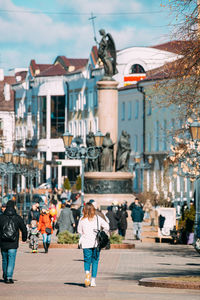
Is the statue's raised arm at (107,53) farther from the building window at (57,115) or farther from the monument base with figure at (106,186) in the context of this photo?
the building window at (57,115)

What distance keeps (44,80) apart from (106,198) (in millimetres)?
63055

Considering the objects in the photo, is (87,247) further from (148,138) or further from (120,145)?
(148,138)

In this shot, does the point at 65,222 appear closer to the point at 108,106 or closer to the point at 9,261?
the point at 9,261

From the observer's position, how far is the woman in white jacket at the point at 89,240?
58.7 feet

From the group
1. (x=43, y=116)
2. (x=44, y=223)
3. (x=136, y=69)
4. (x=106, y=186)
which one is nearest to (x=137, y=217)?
(x=44, y=223)

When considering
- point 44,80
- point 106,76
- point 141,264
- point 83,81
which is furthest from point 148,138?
point 141,264

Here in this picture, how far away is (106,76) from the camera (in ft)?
168

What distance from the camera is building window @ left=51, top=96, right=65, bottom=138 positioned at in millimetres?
110250

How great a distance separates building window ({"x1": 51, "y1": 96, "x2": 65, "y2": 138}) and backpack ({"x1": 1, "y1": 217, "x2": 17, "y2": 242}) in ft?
300

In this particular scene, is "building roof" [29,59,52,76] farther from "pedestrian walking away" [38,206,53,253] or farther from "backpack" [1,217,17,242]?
"backpack" [1,217,17,242]

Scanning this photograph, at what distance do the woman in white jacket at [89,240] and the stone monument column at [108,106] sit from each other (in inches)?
1267

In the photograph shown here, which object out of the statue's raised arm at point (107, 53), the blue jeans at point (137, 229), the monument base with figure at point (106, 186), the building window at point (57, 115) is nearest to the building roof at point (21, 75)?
the building window at point (57, 115)

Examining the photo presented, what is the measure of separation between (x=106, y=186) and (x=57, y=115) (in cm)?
6081

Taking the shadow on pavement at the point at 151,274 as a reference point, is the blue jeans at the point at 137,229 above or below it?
above
